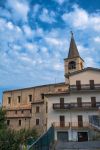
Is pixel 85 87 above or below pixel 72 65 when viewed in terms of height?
below

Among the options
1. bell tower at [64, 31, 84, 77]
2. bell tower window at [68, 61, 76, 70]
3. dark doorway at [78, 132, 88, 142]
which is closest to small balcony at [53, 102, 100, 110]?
dark doorway at [78, 132, 88, 142]

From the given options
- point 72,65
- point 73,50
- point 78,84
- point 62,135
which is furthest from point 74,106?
point 73,50

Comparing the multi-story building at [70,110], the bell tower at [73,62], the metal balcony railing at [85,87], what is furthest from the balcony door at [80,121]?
the bell tower at [73,62]

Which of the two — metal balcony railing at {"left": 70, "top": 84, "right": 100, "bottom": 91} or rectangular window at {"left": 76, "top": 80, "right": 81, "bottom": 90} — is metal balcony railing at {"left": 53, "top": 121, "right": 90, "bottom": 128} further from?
rectangular window at {"left": 76, "top": 80, "right": 81, "bottom": 90}

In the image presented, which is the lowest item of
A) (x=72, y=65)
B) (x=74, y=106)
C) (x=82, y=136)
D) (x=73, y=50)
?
(x=82, y=136)

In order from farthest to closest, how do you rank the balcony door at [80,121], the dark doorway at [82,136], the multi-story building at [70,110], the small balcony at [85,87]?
the small balcony at [85,87] → the balcony door at [80,121] → the multi-story building at [70,110] → the dark doorway at [82,136]

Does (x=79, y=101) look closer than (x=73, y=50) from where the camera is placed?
Yes

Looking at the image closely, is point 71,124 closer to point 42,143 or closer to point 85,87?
point 85,87

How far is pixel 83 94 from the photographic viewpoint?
43.9 metres

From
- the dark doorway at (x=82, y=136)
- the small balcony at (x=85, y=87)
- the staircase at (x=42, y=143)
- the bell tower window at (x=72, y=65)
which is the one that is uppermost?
the bell tower window at (x=72, y=65)

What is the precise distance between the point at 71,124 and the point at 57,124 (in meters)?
2.52

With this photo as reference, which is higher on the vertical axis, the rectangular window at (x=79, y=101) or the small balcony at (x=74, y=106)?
the rectangular window at (x=79, y=101)

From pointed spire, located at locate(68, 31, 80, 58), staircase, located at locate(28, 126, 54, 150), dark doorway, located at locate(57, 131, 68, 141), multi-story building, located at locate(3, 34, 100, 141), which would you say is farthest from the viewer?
pointed spire, located at locate(68, 31, 80, 58)

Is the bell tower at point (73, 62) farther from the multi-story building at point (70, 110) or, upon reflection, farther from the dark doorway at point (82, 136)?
the dark doorway at point (82, 136)
